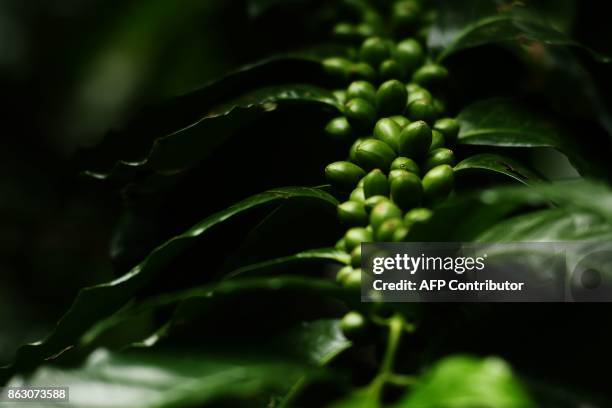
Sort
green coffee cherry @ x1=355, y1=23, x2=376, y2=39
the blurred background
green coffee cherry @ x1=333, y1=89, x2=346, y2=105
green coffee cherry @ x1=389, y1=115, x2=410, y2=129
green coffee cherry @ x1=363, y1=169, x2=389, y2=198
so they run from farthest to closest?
1. the blurred background
2. green coffee cherry @ x1=355, y1=23, x2=376, y2=39
3. green coffee cherry @ x1=333, y1=89, x2=346, y2=105
4. green coffee cherry @ x1=389, y1=115, x2=410, y2=129
5. green coffee cherry @ x1=363, y1=169, x2=389, y2=198

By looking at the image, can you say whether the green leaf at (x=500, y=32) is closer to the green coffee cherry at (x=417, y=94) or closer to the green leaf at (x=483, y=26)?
the green leaf at (x=483, y=26)

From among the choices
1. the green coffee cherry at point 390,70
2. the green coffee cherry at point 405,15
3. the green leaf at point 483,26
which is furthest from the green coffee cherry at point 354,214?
the green coffee cherry at point 405,15

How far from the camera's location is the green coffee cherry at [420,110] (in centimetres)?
90

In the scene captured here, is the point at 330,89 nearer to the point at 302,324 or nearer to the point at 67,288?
the point at 302,324

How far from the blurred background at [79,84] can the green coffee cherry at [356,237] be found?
542 mm

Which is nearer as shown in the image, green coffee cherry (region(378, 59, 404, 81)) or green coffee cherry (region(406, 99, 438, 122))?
green coffee cherry (region(406, 99, 438, 122))

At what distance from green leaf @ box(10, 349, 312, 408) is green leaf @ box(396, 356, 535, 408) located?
0.34 ft

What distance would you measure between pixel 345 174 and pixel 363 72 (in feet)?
0.86

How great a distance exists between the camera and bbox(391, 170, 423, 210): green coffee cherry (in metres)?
0.75

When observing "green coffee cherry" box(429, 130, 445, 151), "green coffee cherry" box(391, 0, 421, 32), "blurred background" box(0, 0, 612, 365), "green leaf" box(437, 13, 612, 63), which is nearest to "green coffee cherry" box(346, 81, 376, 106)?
"green coffee cherry" box(429, 130, 445, 151)

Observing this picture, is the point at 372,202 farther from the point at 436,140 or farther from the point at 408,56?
the point at 408,56

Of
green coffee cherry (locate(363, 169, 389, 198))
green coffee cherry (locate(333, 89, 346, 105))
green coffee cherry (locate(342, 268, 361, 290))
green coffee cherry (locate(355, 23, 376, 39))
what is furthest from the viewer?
green coffee cherry (locate(355, 23, 376, 39))

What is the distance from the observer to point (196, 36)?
162 cm

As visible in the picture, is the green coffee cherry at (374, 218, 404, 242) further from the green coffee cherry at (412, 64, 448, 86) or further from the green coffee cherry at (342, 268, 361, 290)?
the green coffee cherry at (412, 64, 448, 86)
